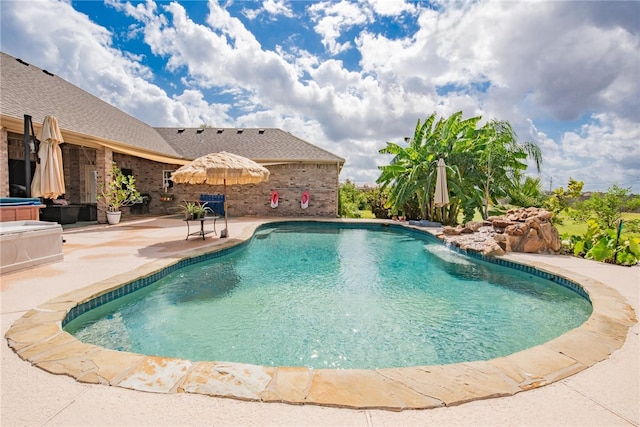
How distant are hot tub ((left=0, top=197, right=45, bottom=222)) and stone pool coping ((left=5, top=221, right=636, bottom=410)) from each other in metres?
5.65

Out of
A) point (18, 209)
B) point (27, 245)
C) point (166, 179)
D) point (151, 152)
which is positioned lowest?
point (27, 245)

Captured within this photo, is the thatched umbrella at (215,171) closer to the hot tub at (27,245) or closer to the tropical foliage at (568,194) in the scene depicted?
the hot tub at (27,245)

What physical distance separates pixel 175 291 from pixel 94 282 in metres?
1.39

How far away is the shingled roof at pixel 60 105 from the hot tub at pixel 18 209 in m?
3.37

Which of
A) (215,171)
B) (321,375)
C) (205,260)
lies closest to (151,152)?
(215,171)

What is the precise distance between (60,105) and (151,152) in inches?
163

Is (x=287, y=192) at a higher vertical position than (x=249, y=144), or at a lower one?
lower

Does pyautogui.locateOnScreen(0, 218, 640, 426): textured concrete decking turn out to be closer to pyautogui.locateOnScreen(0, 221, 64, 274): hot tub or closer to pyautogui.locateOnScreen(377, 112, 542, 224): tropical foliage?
pyautogui.locateOnScreen(0, 221, 64, 274): hot tub

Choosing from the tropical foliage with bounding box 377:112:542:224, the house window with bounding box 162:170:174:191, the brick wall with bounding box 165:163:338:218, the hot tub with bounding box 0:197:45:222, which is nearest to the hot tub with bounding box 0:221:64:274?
the hot tub with bounding box 0:197:45:222

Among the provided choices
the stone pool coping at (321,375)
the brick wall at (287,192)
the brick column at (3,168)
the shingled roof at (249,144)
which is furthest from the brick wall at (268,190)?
the stone pool coping at (321,375)

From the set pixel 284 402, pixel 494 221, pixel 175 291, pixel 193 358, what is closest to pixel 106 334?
pixel 193 358

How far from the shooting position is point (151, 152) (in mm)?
16156

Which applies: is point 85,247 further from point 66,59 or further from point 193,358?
point 66,59

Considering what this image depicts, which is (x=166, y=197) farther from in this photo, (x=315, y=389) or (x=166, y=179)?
(x=315, y=389)
